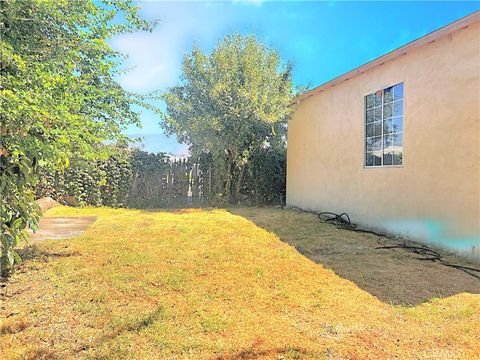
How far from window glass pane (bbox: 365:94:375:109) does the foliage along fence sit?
17.9 ft

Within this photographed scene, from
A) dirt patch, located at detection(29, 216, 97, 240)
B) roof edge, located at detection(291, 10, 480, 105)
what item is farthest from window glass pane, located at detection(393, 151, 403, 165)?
dirt patch, located at detection(29, 216, 97, 240)

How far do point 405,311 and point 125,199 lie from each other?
10.6m

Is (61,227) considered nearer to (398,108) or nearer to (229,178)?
(229,178)

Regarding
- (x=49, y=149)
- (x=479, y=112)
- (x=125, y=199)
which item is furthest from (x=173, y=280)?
(x=125, y=199)

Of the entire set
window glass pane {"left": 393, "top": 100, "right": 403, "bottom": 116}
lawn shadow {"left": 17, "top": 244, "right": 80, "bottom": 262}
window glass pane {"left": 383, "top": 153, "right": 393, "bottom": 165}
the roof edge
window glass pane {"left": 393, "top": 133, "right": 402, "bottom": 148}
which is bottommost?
lawn shadow {"left": 17, "top": 244, "right": 80, "bottom": 262}

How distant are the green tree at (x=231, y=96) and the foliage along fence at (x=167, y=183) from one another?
123 cm

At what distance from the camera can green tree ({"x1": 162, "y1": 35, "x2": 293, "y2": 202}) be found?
440 inches

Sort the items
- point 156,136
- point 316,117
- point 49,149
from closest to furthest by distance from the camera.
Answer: point 49,149 → point 316,117 → point 156,136

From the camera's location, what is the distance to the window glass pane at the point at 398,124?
23.8ft

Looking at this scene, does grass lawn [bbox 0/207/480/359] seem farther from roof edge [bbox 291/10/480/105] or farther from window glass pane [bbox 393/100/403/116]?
roof edge [bbox 291/10/480/105]

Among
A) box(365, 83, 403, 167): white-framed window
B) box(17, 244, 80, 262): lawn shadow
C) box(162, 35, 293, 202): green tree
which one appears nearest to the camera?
box(17, 244, 80, 262): lawn shadow

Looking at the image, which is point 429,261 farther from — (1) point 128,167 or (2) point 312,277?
(1) point 128,167

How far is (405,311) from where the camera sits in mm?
3398

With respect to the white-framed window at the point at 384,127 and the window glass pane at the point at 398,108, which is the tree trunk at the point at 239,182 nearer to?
the white-framed window at the point at 384,127
